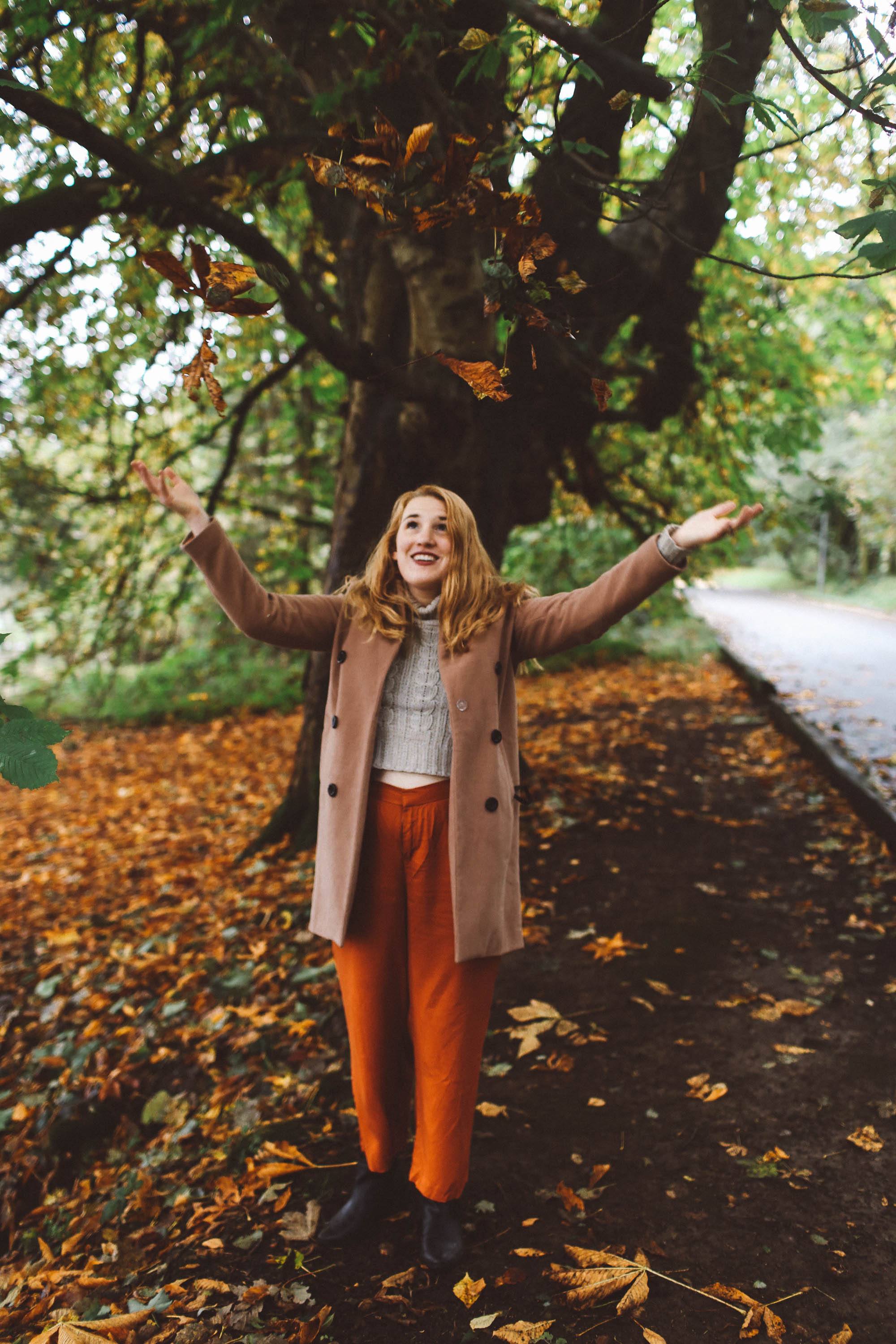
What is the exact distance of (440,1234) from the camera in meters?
2.37

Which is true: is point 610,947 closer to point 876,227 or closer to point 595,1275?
point 595,1275

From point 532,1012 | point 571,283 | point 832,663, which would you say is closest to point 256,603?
point 571,283

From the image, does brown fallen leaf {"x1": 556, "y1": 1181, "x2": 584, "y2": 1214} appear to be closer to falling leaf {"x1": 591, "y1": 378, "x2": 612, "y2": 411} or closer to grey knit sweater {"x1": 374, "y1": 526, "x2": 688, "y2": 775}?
grey knit sweater {"x1": 374, "y1": 526, "x2": 688, "y2": 775}

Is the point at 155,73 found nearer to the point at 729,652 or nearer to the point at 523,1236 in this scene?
the point at 523,1236

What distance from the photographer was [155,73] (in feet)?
18.3

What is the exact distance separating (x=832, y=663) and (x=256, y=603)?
12.0 metres

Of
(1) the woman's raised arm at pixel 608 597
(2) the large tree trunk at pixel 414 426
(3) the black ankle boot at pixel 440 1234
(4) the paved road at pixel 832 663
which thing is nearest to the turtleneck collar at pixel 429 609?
(1) the woman's raised arm at pixel 608 597

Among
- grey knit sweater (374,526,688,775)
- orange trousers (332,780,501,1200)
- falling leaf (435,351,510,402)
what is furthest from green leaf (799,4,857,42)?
orange trousers (332,780,501,1200)

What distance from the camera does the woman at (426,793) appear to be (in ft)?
7.43

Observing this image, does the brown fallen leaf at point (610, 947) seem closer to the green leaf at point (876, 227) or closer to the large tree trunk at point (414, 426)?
the large tree trunk at point (414, 426)

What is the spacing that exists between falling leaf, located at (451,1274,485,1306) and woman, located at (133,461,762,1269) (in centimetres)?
7

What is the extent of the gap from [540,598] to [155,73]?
559cm

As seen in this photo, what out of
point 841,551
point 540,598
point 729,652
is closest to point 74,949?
Answer: point 540,598

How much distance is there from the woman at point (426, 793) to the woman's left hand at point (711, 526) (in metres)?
0.18
